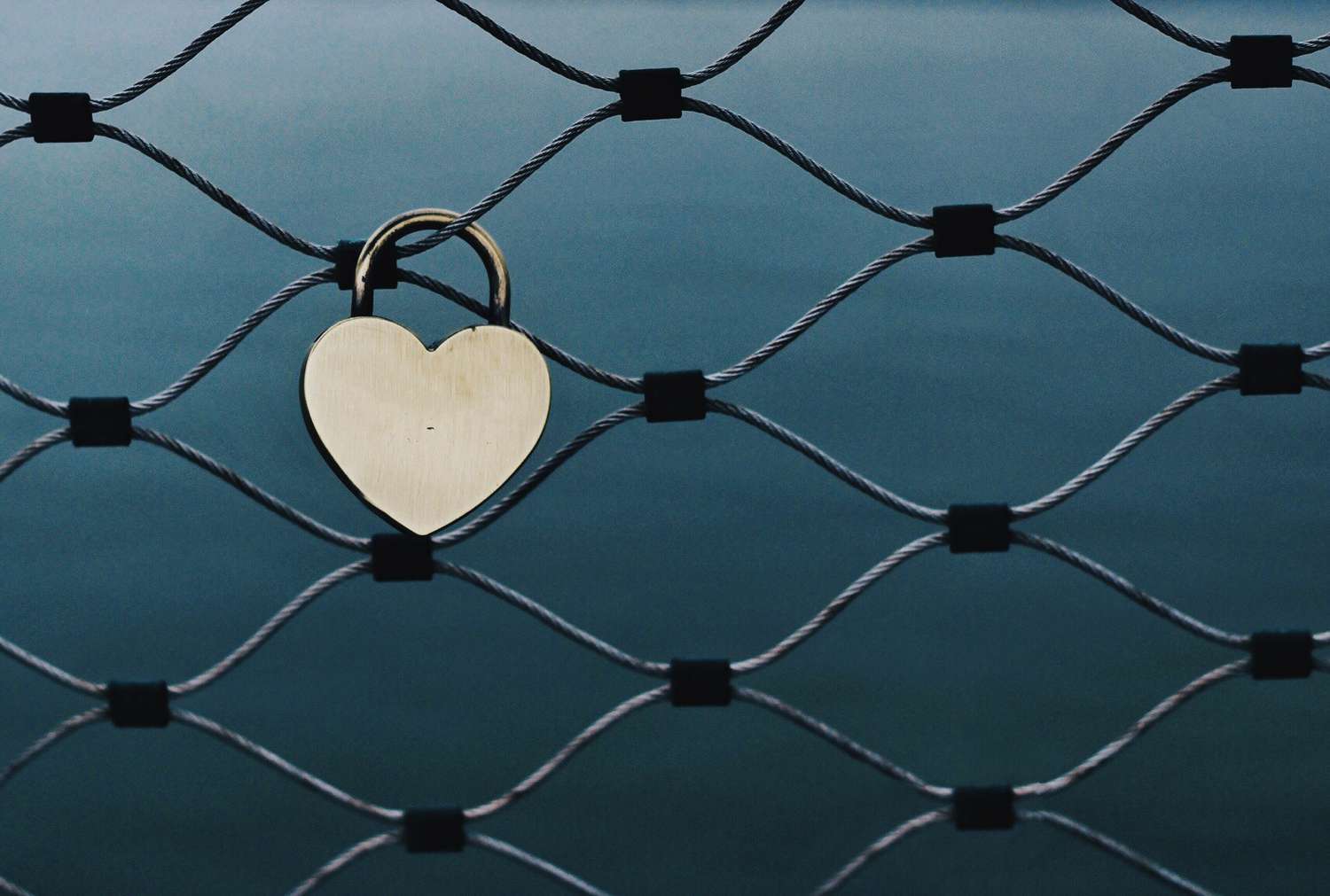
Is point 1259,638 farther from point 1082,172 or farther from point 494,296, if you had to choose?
point 494,296

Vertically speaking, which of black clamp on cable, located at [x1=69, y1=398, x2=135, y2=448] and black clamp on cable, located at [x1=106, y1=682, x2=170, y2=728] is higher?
black clamp on cable, located at [x1=69, y1=398, x2=135, y2=448]

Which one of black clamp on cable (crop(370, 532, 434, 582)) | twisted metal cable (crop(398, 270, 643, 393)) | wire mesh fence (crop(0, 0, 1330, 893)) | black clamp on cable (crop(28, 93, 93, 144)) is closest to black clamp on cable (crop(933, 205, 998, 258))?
wire mesh fence (crop(0, 0, 1330, 893))

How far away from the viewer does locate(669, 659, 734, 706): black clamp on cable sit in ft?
1.54

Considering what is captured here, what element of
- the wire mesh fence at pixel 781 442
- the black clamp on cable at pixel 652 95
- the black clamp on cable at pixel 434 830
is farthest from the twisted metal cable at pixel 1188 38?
the black clamp on cable at pixel 434 830

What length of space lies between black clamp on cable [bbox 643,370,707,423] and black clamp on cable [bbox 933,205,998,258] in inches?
4.4

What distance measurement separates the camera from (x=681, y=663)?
18.4 inches

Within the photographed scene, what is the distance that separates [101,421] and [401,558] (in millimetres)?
139

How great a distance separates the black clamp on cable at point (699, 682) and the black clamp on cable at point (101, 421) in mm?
245

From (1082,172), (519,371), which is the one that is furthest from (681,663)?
(1082,172)

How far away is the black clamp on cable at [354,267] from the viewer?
447 millimetres

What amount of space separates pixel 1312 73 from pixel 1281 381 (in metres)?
0.12

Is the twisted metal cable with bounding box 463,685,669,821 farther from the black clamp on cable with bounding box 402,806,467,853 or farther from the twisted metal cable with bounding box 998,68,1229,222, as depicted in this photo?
the twisted metal cable with bounding box 998,68,1229,222

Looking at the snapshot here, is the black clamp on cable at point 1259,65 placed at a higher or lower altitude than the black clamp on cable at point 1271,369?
higher

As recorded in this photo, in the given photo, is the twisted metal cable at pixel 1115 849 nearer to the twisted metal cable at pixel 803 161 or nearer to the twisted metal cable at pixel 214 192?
A: the twisted metal cable at pixel 803 161
